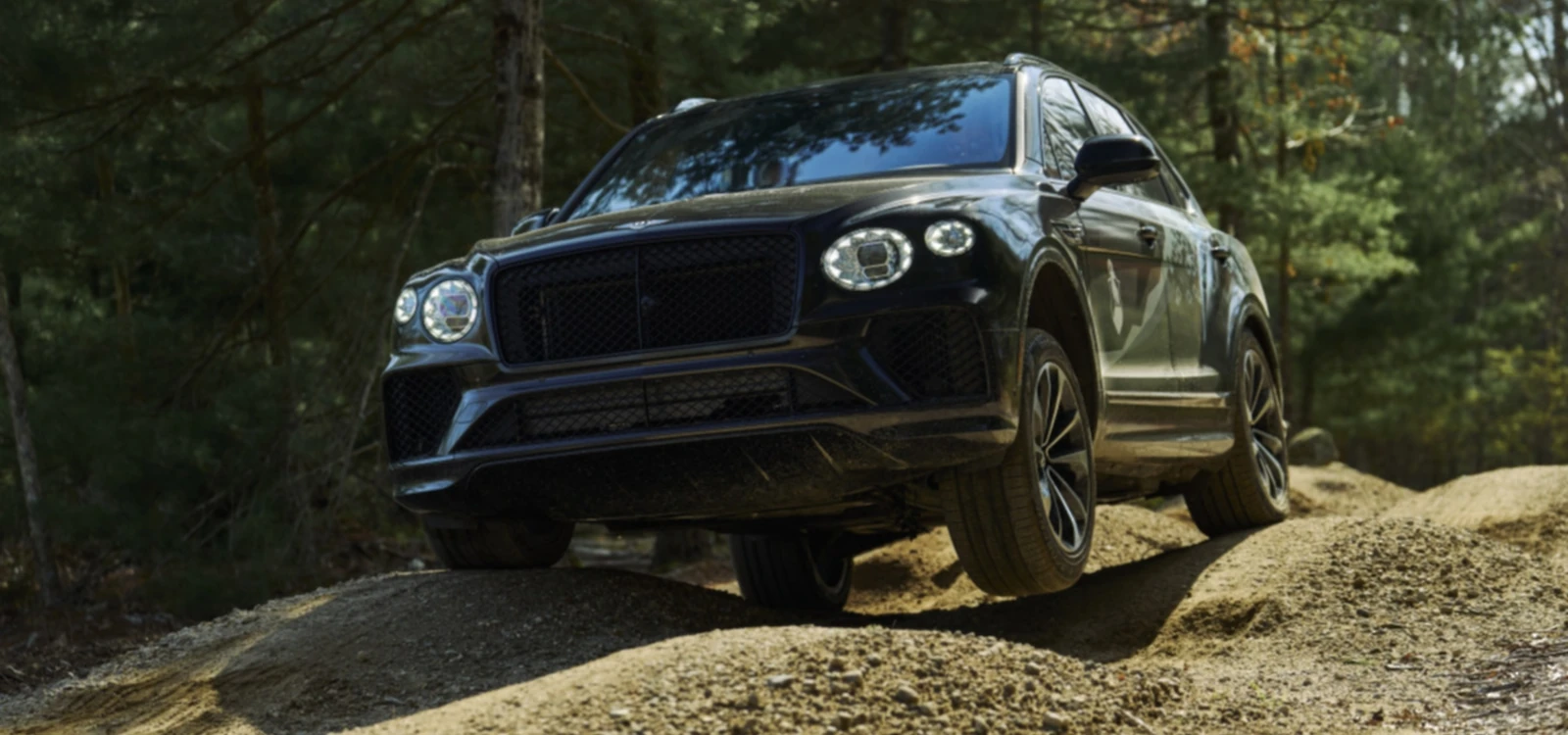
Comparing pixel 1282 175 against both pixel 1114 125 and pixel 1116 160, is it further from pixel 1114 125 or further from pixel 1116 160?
pixel 1116 160

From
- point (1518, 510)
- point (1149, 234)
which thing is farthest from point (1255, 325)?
point (1518, 510)

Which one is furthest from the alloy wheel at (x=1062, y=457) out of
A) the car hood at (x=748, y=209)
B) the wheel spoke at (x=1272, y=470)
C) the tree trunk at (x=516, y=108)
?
the tree trunk at (x=516, y=108)

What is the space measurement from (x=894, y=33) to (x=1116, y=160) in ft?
35.1

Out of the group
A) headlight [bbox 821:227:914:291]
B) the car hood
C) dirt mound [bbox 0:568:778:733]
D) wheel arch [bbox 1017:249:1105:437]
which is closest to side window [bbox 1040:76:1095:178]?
wheel arch [bbox 1017:249:1105:437]

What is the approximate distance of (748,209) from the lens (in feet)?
17.6

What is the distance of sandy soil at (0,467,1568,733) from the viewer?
4.08m

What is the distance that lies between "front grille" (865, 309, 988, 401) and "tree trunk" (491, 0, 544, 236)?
5.83 meters

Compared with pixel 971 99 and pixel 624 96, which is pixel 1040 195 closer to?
pixel 971 99

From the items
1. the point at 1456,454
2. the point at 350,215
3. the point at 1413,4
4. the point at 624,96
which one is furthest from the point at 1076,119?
the point at 1456,454

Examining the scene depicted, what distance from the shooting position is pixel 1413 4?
1706 centimetres

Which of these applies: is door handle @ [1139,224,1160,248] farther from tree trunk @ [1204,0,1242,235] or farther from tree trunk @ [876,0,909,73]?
tree trunk @ [1204,0,1242,235]

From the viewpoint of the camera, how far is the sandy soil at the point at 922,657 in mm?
4082

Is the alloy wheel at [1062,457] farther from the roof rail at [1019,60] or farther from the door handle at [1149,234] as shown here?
the roof rail at [1019,60]

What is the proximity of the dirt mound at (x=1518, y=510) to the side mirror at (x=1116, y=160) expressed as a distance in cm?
415
